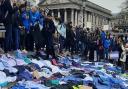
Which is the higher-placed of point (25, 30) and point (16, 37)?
point (25, 30)

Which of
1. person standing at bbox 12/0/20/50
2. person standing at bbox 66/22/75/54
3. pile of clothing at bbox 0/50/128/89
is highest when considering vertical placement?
person standing at bbox 12/0/20/50

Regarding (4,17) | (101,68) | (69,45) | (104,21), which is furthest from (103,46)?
(104,21)

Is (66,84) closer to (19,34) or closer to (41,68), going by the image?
(41,68)

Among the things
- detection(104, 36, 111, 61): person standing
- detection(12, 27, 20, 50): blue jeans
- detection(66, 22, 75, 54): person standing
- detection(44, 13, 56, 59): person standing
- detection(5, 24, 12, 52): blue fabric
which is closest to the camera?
detection(5, 24, 12, 52): blue fabric

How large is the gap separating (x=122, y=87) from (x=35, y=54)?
3.86 meters

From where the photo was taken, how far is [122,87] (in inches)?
629

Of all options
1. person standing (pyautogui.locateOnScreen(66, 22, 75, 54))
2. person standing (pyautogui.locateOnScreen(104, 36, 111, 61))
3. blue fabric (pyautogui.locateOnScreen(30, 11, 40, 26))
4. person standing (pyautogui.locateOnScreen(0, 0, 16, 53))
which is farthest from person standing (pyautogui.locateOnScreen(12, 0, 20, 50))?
person standing (pyautogui.locateOnScreen(104, 36, 111, 61))

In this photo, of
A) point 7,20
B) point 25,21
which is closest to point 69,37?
point 25,21

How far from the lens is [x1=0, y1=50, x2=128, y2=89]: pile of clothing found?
1349cm

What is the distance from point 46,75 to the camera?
49.6ft

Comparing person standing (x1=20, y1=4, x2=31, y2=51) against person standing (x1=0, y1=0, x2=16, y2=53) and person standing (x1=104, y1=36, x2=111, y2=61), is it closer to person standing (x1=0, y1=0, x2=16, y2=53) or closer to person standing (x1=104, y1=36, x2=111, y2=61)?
person standing (x1=0, y1=0, x2=16, y2=53)

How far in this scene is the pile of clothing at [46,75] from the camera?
13486mm

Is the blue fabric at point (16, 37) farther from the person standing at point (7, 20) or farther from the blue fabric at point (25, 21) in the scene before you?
the blue fabric at point (25, 21)

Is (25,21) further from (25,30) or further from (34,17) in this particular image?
(34,17)
